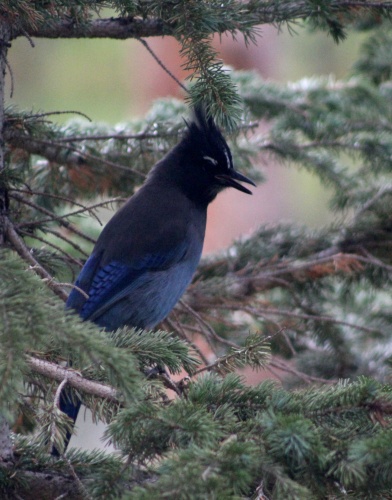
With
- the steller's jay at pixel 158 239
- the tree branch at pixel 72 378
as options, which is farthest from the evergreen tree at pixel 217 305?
the steller's jay at pixel 158 239

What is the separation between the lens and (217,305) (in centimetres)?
289

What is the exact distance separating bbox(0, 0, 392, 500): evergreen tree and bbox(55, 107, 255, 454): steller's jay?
0.10m

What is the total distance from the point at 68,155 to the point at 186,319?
2.83 ft

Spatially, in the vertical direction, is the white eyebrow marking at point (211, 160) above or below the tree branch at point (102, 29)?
below

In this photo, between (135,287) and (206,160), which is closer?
(135,287)

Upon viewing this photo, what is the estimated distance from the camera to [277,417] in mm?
1347

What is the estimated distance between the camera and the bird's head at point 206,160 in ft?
9.49

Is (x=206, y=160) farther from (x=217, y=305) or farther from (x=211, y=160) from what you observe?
(x=217, y=305)

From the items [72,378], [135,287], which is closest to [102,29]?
[135,287]

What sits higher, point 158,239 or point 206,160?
point 206,160

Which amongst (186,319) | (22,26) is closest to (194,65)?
(22,26)

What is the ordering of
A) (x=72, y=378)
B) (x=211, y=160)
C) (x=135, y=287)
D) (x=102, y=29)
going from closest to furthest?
(x=72, y=378) < (x=102, y=29) < (x=135, y=287) < (x=211, y=160)

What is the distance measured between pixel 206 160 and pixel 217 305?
1.98 feet

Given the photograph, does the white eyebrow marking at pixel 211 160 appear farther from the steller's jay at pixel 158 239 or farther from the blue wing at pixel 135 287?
the blue wing at pixel 135 287
